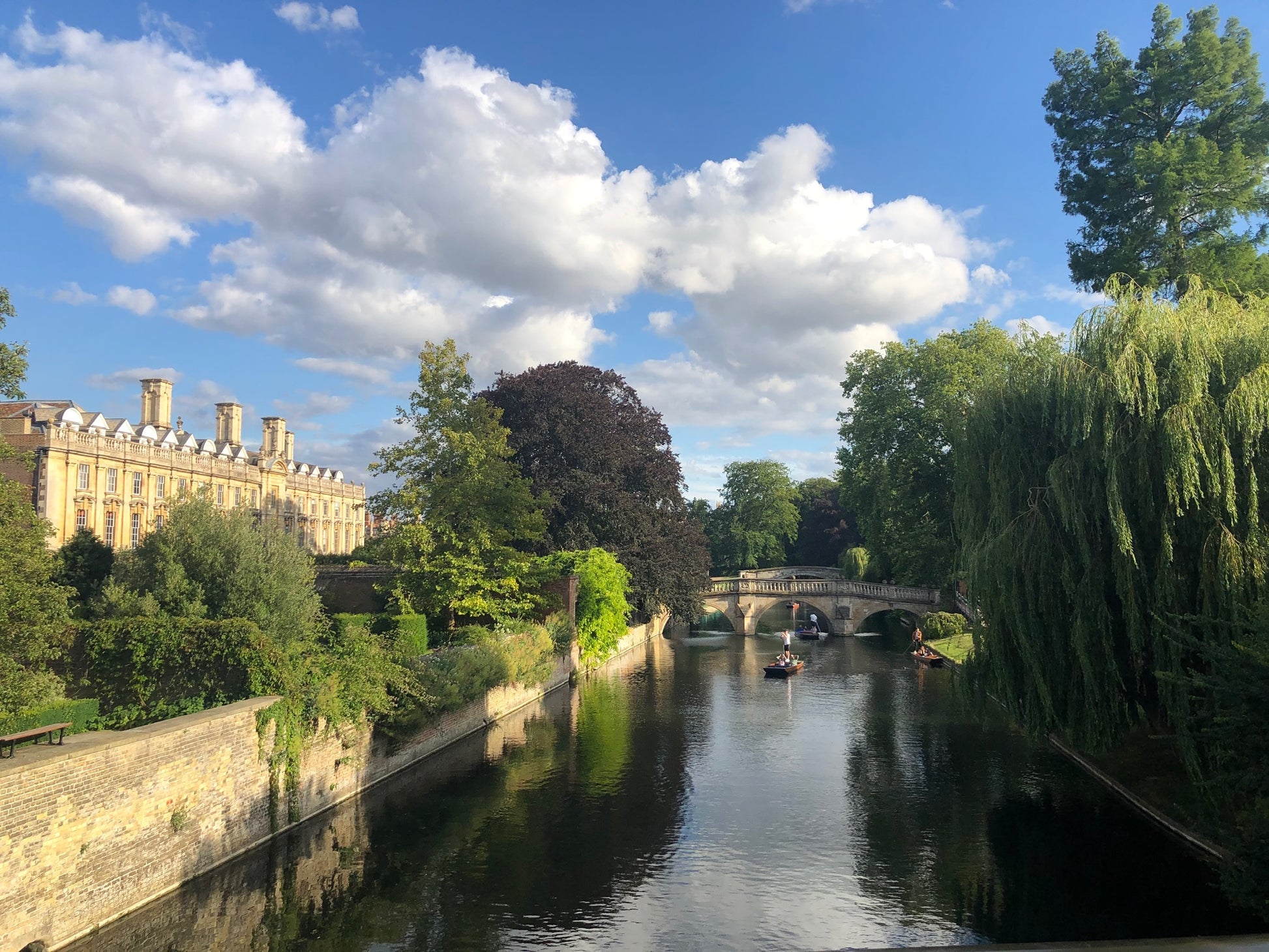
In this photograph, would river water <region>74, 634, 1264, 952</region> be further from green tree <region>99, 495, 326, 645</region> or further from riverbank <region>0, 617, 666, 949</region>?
green tree <region>99, 495, 326, 645</region>

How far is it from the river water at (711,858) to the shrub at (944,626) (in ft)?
69.2

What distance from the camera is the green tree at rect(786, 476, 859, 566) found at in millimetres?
81938

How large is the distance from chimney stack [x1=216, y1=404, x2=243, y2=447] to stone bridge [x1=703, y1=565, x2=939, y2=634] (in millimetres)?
40089

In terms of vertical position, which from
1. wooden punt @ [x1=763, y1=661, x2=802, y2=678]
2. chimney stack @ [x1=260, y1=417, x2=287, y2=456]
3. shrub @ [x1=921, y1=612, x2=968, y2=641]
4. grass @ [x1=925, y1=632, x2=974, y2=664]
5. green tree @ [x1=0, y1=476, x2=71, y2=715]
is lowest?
wooden punt @ [x1=763, y1=661, x2=802, y2=678]

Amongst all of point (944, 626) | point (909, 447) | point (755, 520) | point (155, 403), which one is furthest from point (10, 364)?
point (755, 520)

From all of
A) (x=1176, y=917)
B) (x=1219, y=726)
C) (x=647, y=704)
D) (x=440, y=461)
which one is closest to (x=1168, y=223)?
(x=1219, y=726)

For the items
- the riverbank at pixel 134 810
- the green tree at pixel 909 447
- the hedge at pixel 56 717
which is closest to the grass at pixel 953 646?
A: the green tree at pixel 909 447

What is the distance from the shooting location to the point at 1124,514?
14.1m

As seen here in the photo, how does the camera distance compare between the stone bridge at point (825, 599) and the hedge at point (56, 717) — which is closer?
the hedge at point (56, 717)

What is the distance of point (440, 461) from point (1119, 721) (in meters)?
23.0

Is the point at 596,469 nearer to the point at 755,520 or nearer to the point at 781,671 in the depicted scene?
the point at 781,671

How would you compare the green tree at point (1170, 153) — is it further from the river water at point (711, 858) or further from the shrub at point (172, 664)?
the shrub at point (172, 664)

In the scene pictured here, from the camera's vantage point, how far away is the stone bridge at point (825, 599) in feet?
167

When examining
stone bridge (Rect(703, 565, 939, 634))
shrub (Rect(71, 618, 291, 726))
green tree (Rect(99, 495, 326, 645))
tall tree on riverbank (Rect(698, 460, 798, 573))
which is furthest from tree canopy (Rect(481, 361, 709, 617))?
tall tree on riverbank (Rect(698, 460, 798, 573))
